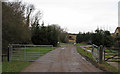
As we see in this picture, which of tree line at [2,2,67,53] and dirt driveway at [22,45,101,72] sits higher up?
tree line at [2,2,67,53]

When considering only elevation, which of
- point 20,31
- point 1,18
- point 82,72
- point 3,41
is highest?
point 1,18

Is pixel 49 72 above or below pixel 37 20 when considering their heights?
below

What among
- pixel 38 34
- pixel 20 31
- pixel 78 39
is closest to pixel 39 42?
pixel 38 34

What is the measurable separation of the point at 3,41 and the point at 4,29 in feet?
3.65

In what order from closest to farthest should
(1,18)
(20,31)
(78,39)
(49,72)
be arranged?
1. (49,72)
2. (1,18)
3. (20,31)
4. (78,39)

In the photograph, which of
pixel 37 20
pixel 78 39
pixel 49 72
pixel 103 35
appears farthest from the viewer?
pixel 78 39

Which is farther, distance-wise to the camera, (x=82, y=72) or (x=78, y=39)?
(x=78, y=39)

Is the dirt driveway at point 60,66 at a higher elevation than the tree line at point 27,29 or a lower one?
lower

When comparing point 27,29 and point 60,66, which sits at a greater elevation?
point 27,29

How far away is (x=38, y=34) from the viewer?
39.8 meters

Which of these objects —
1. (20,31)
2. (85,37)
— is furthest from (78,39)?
(20,31)

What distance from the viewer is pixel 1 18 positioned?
38.9 feet

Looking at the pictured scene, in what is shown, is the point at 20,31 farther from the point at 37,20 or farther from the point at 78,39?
the point at 78,39

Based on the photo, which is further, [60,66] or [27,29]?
[27,29]
